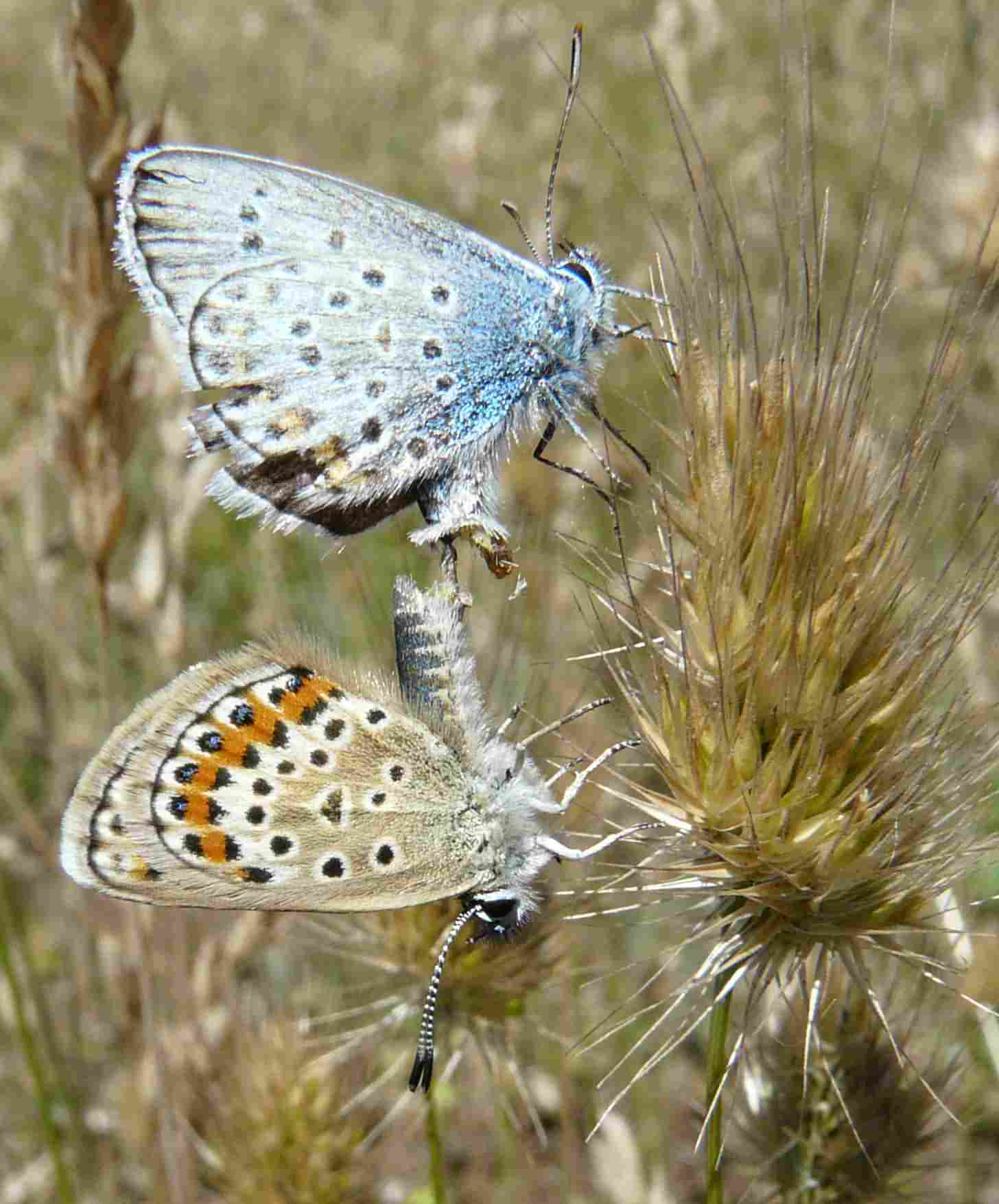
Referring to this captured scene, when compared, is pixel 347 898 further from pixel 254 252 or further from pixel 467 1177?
pixel 467 1177

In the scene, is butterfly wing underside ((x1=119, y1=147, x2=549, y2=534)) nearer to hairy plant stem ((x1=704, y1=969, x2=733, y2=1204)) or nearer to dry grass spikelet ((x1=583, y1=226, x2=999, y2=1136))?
dry grass spikelet ((x1=583, y1=226, x2=999, y2=1136))

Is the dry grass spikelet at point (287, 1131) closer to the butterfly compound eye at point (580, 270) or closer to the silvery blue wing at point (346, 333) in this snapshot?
the silvery blue wing at point (346, 333)

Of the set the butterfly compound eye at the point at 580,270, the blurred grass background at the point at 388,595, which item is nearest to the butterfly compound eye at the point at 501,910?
the blurred grass background at the point at 388,595

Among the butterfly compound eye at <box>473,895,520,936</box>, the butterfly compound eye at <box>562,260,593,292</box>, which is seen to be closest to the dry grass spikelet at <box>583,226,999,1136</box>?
the butterfly compound eye at <box>473,895,520,936</box>

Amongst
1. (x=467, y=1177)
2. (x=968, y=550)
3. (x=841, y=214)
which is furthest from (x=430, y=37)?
(x=467, y=1177)

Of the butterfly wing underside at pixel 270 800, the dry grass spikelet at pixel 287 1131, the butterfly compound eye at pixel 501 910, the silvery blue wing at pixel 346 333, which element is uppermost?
the silvery blue wing at pixel 346 333

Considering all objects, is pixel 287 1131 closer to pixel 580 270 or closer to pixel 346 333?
pixel 346 333
